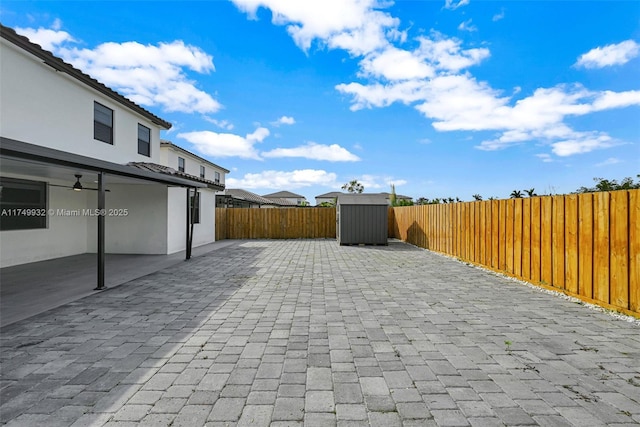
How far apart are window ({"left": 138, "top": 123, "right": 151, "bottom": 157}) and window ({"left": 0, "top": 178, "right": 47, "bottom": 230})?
3.24 metres

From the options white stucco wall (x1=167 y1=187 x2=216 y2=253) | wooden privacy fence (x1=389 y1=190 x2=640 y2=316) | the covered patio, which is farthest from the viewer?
white stucco wall (x1=167 y1=187 x2=216 y2=253)

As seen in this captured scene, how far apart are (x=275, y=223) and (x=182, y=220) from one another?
6.32 meters

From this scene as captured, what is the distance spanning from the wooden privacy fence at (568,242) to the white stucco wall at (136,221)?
971 cm

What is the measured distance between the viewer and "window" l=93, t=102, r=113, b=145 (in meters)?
8.81

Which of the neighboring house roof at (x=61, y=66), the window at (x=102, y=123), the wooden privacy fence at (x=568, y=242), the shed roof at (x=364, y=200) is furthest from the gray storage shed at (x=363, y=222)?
the window at (x=102, y=123)

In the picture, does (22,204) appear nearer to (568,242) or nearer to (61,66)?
(61,66)

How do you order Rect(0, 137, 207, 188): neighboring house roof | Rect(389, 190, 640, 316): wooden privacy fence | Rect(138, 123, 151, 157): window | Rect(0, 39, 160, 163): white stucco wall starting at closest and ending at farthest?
Rect(0, 137, 207, 188): neighboring house roof < Rect(389, 190, 640, 316): wooden privacy fence < Rect(0, 39, 160, 163): white stucco wall < Rect(138, 123, 151, 157): window

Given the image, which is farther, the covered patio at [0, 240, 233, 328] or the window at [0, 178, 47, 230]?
the window at [0, 178, 47, 230]

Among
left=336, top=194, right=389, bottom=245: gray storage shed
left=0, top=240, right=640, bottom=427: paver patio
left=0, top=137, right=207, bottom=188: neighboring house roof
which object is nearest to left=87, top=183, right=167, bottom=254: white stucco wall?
left=0, top=137, right=207, bottom=188: neighboring house roof

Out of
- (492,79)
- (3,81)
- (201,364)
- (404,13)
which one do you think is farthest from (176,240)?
(492,79)

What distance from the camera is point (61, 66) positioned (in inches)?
286

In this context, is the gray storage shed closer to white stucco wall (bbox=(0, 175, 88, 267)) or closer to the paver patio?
the paver patio

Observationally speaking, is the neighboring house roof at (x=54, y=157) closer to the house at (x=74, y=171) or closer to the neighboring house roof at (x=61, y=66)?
the house at (x=74, y=171)

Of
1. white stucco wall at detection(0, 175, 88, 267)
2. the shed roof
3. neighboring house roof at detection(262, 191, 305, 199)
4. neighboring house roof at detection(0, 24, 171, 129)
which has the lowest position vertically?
white stucco wall at detection(0, 175, 88, 267)
